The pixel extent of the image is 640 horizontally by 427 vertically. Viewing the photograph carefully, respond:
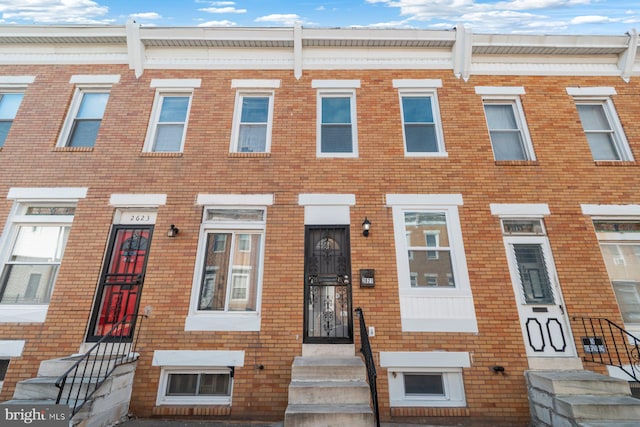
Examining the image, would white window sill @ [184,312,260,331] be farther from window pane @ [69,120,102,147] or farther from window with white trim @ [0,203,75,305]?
window pane @ [69,120,102,147]

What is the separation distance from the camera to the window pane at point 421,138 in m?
7.00

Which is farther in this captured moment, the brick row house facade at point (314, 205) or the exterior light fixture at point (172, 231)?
the exterior light fixture at point (172, 231)

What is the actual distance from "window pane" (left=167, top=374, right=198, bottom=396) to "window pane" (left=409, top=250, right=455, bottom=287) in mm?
4375

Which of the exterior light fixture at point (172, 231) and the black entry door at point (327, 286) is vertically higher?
the exterior light fixture at point (172, 231)

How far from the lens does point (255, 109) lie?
292 inches

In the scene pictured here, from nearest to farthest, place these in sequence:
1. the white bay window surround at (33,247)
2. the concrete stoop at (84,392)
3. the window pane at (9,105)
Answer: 1. the concrete stoop at (84,392)
2. the white bay window surround at (33,247)
3. the window pane at (9,105)

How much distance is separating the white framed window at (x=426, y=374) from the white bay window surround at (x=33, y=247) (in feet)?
Answer: 21.1

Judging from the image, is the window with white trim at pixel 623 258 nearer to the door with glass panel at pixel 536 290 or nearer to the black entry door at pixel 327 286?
the door with glass panel at pixel 536 290

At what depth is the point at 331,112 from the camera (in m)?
7.38

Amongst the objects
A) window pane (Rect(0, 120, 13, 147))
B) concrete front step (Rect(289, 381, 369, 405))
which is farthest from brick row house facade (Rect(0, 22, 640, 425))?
concrete front step (Rect(289, 381, 369, 405))

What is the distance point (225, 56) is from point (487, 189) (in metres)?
6.92

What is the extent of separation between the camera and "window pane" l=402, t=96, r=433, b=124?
7.30 meters

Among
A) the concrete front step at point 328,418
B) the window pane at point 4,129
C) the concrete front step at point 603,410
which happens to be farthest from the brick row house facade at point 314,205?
the concrete front step at point 328,418

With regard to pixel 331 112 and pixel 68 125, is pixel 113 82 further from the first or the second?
pixel 331 112
